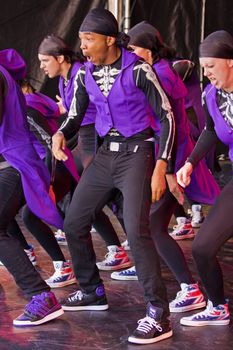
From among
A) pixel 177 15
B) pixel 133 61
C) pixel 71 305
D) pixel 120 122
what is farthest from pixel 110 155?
pixel 177 15

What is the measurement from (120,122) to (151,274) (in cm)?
83

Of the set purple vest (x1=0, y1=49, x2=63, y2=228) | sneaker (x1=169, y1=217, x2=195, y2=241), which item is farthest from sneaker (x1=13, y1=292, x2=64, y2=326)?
sneaker (x1=169, y1=217, x2=195, y2=241)

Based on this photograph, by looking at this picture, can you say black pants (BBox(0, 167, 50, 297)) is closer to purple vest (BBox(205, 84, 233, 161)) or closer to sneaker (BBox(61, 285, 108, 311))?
sneaker (BBox(61, 285, 108, 311))

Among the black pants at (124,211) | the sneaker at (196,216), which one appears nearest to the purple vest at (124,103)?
the black pants at (124,211)

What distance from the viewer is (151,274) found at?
4074mm

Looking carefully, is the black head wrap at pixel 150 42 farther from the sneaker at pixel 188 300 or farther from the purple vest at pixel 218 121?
the sneaker at pixel 188 300

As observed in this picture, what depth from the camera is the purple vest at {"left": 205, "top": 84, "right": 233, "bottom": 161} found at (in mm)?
4160

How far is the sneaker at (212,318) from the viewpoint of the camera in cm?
437

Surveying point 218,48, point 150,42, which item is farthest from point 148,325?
point 150,42

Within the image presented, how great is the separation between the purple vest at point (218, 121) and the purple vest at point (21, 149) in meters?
1.03

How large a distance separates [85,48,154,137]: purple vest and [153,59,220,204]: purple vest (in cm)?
46

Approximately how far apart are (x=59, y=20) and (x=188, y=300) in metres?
4.47

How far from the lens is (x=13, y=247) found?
14.3 ft

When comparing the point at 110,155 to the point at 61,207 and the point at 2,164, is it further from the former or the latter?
the point at 61,207
